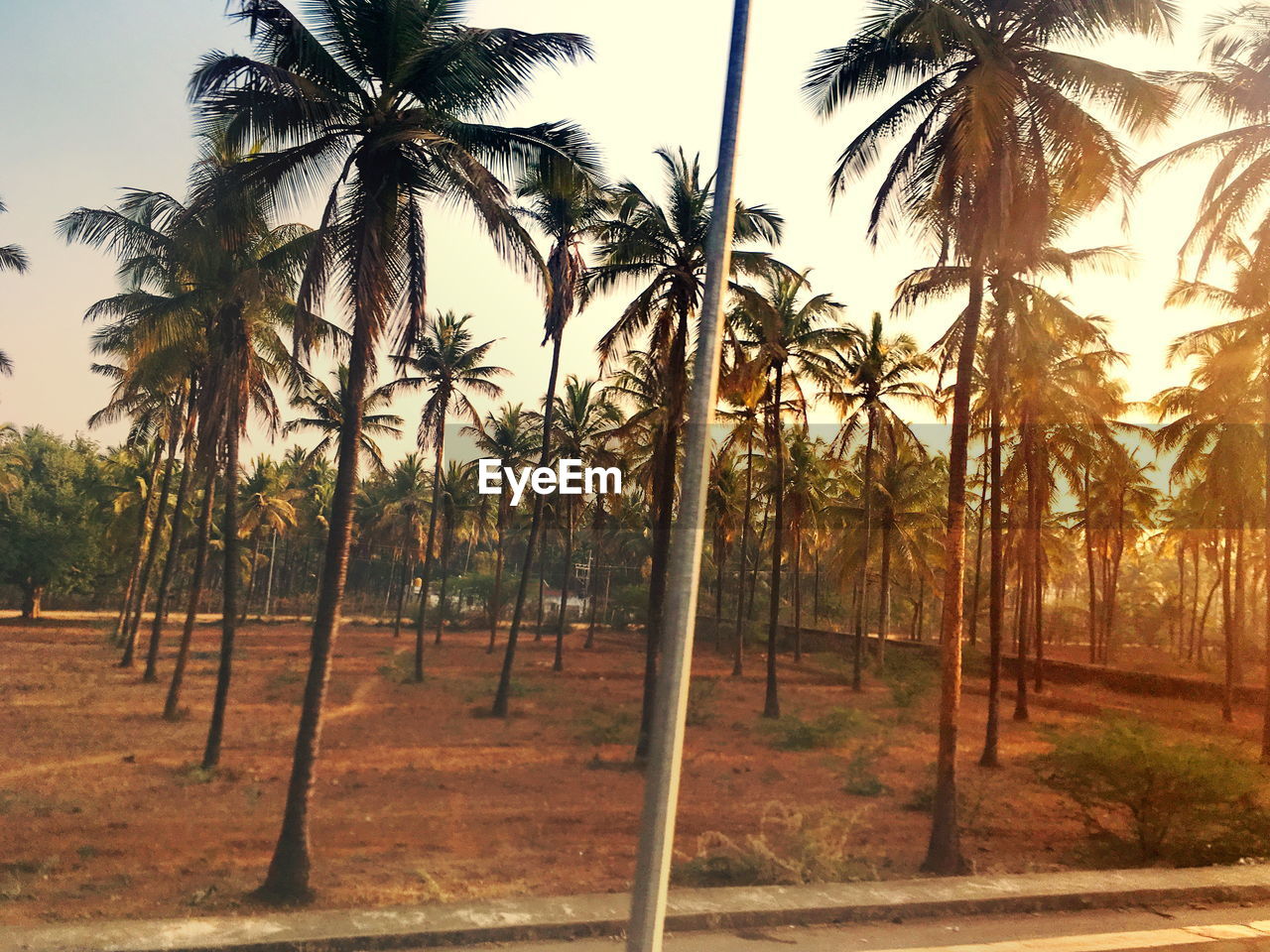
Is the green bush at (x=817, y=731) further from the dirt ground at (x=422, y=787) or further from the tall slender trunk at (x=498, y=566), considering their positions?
the tall slender trunk at (x=498, y=566)

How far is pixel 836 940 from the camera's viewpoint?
6594 millimetres

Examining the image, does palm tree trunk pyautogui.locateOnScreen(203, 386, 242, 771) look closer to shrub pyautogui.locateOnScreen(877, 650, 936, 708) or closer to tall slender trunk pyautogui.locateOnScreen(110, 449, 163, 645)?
tall slender trunk pyautogui.locateOnScreen(110, 449, 163, 645)

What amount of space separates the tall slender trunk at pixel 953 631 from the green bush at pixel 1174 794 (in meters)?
1.87

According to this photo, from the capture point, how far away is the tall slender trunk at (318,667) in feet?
29.1

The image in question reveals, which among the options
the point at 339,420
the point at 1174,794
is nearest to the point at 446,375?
the point at 339,420

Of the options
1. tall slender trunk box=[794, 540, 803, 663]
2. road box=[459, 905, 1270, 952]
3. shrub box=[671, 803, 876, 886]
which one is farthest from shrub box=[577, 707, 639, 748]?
road box=[459, 905, 1270, 952]

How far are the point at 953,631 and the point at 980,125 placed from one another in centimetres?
590

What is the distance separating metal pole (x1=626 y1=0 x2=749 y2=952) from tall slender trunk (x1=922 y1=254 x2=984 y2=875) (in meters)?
6.68

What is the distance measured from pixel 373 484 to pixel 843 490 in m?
33.6

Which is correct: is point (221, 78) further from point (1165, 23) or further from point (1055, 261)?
point (1055, 261)

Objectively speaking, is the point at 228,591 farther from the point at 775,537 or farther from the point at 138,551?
the point at 138,551

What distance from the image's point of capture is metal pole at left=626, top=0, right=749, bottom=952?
4.44 m

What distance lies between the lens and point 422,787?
589 inches

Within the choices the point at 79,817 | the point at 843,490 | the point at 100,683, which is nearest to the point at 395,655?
the point at 100,683
